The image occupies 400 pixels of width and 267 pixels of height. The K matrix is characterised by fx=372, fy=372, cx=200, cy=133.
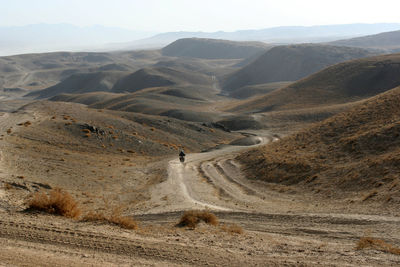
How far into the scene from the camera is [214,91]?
517 feet

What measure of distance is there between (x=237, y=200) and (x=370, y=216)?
835 cm

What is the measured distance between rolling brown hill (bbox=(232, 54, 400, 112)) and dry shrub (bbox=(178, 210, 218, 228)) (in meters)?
80.9

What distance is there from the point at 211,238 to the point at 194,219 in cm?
209

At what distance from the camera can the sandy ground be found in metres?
9.23

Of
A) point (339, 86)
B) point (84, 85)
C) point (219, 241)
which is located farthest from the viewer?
point (84, 85)

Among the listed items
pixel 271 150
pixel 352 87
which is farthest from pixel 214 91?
pixel 271 150

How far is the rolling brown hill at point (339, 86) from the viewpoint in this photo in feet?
309

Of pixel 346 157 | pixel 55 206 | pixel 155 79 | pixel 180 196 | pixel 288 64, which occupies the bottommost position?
pixel 155 79

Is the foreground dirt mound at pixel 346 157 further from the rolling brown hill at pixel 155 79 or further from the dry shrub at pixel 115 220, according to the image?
the rolling brown hill at pixel 155 79

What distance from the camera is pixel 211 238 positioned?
11.5m

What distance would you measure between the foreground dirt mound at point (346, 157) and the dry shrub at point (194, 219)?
832cm

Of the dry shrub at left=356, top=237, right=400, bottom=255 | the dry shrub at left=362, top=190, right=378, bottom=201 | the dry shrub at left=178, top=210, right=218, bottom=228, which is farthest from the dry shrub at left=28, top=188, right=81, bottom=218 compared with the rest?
the dry shrub at left=362, top=190, right=378, bottom=201

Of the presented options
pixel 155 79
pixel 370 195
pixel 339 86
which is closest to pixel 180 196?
pixel 370 195

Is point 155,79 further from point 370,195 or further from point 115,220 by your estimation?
point 115,220
